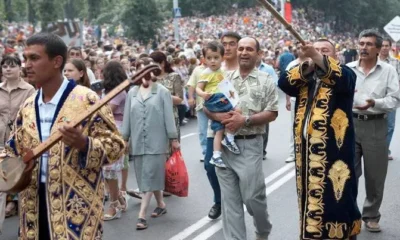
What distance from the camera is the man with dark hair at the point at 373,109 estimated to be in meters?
7.65

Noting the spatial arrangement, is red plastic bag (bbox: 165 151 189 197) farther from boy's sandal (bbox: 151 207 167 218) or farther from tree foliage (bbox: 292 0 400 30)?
tree foliage (bbox: 292 0 400 30)

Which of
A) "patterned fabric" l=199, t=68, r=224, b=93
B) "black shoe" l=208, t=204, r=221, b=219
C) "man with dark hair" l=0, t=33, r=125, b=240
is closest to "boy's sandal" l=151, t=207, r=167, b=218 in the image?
"black shoe" l=208, t=204, r=221, b=219

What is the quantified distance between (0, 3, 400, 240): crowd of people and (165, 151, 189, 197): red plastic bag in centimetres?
14

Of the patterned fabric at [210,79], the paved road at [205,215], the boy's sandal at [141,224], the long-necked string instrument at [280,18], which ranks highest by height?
the long-necked string instrument at [280,18]

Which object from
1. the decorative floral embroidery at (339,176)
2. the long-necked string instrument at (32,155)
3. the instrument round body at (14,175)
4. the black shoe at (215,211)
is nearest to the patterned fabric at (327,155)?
the decorative floral embroidery at (339,176)

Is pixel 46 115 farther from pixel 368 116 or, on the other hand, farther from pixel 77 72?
pixel 368 116

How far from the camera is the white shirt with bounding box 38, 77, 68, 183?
456 centimetres

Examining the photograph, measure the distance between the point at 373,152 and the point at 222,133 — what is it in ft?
5.20

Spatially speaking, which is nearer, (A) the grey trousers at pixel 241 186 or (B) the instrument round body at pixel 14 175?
(B) the instrument round body at pixel 14 175

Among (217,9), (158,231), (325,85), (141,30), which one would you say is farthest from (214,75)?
(217,9)

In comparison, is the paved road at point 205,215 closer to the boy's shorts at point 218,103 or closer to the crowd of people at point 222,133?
the crowd of people at point 222,133

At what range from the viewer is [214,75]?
930 cm

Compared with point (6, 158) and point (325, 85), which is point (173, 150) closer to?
point (325, 85)

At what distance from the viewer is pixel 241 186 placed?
6953 mm
